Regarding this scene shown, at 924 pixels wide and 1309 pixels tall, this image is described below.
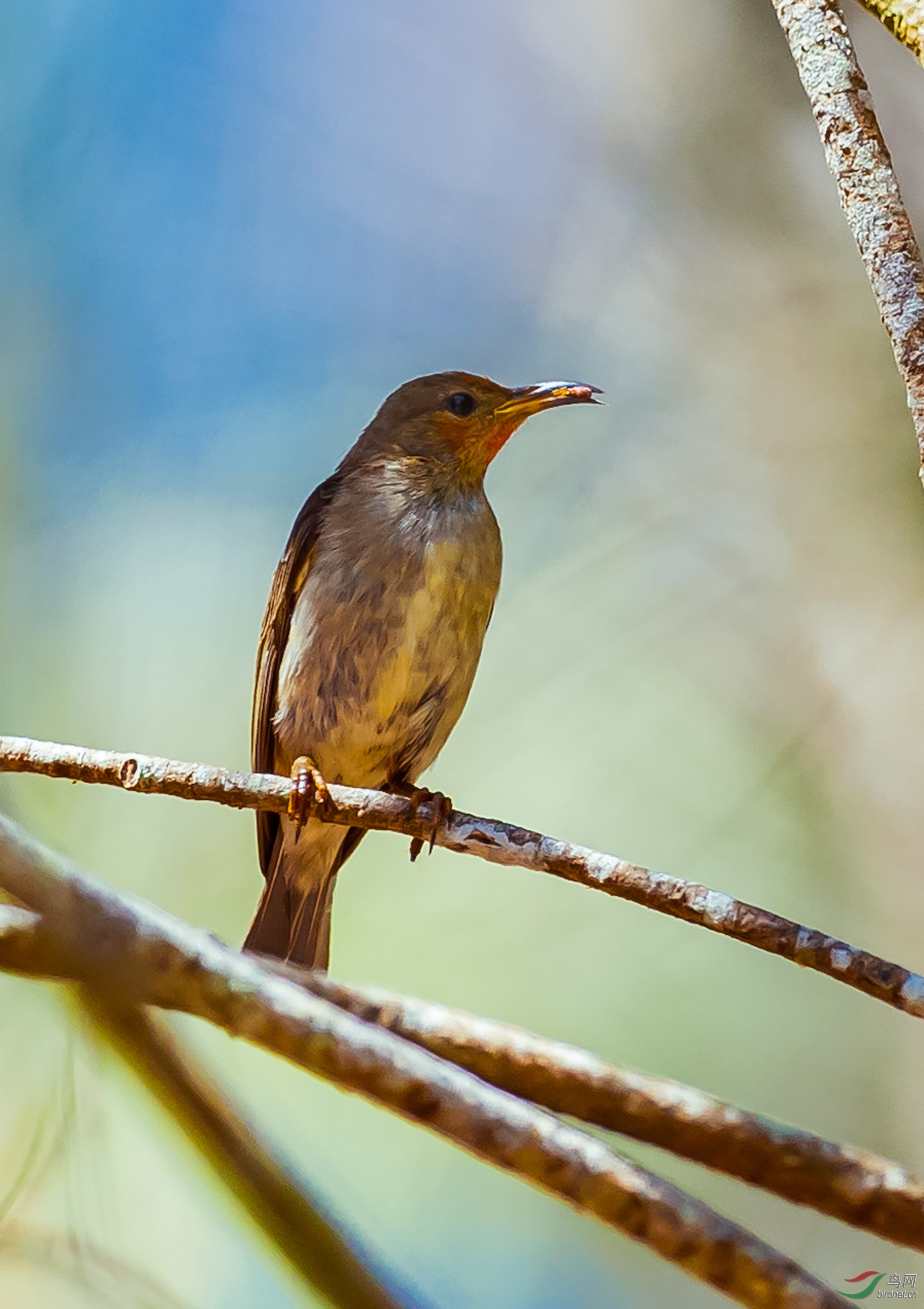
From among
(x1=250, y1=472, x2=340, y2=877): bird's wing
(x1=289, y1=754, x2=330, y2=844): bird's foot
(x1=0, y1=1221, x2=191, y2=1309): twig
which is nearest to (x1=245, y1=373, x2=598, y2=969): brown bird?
(x1=250, y1=472, x2=340, y2=877): bird's wing

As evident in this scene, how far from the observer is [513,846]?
1519 mm

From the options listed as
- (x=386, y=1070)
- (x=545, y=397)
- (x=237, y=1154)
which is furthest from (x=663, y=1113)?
(x=545, y=397)

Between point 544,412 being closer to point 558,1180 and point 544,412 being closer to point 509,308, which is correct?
point 509,308

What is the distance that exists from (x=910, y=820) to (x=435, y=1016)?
941mm

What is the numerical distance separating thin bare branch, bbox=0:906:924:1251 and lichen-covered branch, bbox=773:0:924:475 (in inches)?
37.3

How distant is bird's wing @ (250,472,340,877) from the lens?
6.43ft

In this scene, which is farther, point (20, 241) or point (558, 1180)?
point (20, 241)

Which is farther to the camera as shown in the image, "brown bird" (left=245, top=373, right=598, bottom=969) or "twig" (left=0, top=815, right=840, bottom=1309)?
"brown bird" (left=245, top=373, right=598, bottom=969)

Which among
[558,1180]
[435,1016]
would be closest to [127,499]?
[435,1016]

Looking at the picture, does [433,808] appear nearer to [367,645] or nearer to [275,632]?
[367,645]

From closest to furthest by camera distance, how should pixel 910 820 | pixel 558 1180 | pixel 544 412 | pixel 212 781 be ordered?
pixel 558 1180
pixel 212 781
pixel 910 820
pixel 544 412

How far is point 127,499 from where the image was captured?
1.95 meters

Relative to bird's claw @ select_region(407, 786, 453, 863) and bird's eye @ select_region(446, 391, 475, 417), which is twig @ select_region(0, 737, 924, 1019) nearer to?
bird's claw @ select_region(407, 786, 453, 863)

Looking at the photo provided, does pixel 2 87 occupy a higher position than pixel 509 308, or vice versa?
pixel 2 87
